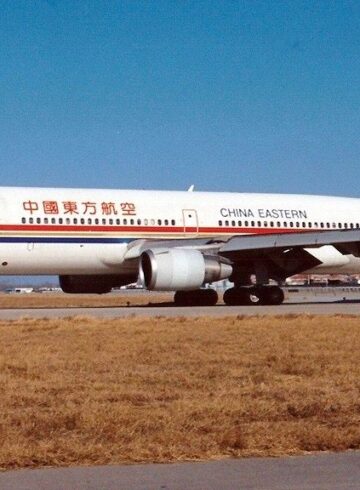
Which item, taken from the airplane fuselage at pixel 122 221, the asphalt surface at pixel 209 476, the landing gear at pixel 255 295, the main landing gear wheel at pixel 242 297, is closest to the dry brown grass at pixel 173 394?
the asphalt surface at pixel 209 476

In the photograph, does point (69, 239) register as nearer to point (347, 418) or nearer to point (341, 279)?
point (347, 418)

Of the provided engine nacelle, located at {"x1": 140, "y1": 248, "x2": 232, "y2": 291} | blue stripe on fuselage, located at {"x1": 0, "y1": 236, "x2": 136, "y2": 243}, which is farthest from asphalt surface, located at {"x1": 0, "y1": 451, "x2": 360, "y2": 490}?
blue stripe on fuselage, located at {"x1": 0, "y1": 236, "x2": 136, "y2": 243}

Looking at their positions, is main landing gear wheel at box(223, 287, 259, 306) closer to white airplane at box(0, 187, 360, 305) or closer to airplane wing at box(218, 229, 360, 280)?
white airplane at box(0, 187, 360, 305)

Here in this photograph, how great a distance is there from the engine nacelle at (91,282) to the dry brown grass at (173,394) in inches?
472

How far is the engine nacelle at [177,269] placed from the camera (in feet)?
79.3

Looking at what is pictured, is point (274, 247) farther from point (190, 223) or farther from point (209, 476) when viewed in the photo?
point (209, 476)

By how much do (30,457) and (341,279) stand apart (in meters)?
111

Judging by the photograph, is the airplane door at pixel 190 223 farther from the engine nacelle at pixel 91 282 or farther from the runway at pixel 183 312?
the runway at pixel 183 312

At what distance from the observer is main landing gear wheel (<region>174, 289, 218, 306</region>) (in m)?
28.5

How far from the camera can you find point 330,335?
14789mm

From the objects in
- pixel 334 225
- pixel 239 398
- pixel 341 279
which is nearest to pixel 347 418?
pixel 239 398

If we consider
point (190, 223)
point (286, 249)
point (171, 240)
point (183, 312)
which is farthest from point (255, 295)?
point (183, 312)

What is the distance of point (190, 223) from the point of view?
27625 mm

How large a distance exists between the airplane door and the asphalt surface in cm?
2184
